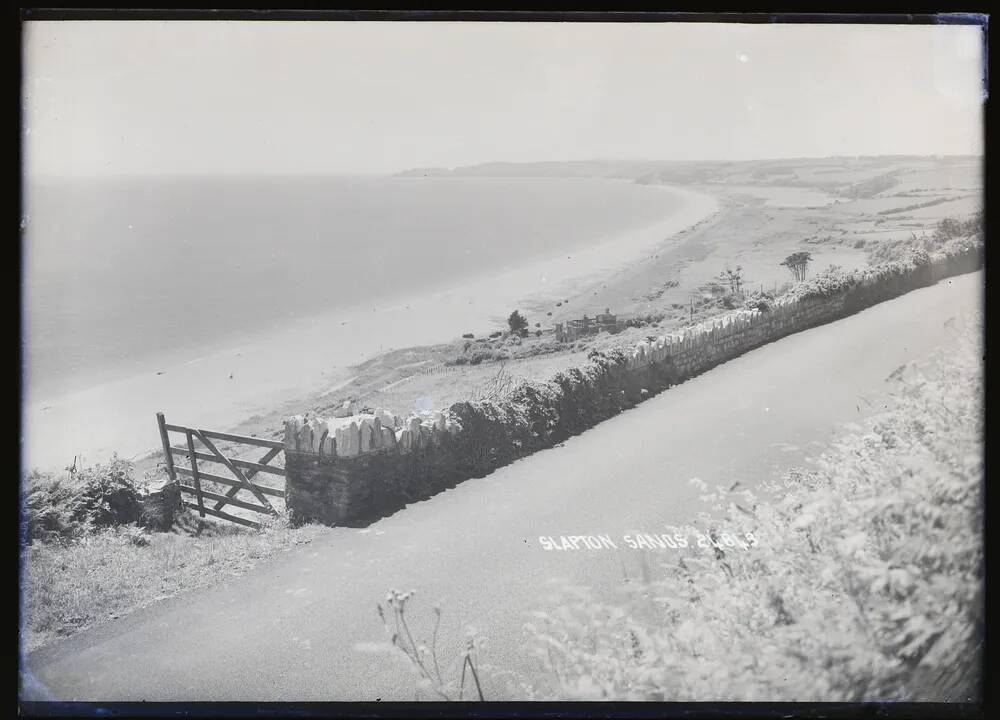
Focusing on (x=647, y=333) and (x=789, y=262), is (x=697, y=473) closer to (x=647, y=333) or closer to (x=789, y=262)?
(x=647, y=333)

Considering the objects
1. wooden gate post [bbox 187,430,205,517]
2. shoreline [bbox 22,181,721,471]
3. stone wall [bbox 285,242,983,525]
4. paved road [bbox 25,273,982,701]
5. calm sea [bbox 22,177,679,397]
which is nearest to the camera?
paved road [bbox 25,273,982,701]

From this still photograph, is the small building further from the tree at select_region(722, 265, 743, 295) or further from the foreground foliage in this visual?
the foreground foliage

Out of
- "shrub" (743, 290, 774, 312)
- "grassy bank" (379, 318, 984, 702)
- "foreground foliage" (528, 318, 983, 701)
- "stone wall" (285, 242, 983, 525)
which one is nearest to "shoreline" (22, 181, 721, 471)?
"stone wall" (285, 242, 983, 525)

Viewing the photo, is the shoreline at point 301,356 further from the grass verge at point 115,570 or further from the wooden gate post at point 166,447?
the grass verge at point 115,570

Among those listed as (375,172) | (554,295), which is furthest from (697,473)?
(375,172)

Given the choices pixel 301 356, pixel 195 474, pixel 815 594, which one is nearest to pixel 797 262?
pixel 815 594

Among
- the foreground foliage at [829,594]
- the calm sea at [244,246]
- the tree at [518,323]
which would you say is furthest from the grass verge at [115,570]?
the foreground foliage at [829,594]
